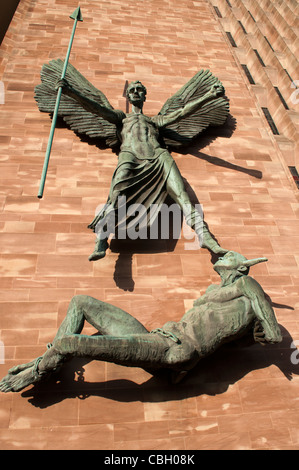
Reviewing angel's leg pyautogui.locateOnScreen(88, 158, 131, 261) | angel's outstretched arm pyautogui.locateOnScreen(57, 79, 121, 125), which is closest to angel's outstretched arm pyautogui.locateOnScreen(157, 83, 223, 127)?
angel's outstretched arm pyautogui.locateOnScreen(57, 79, 121, 125)

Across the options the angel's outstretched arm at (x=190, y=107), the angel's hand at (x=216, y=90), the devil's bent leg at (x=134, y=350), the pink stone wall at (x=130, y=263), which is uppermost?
the angel's hand at (x=216, y=90)

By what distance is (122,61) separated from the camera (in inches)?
448

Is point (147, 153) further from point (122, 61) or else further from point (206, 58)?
point (206, 58)

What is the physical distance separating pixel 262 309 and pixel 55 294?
3037 millimetres

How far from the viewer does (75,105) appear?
9.17 meters

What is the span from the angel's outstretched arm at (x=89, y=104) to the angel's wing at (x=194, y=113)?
1117 millimetres

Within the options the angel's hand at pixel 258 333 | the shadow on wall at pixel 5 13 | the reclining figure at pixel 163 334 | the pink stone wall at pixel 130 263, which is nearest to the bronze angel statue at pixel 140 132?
the pink stone wall at pixel 130 263

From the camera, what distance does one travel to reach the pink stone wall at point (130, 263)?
5371 mm

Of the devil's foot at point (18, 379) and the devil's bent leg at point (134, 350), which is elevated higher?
the devil's bent leg at point (134, 350)

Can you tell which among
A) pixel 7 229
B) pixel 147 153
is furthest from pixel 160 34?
pixel 7 229

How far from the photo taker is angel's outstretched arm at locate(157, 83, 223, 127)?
285 inches

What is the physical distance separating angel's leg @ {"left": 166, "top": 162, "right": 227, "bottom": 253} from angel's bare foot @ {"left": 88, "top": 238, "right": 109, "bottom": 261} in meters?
1.44

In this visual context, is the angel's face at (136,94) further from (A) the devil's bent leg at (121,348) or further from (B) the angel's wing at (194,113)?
(A) the devil's bent leg at (121,348)

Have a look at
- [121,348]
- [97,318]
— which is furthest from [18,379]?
[121,348]
